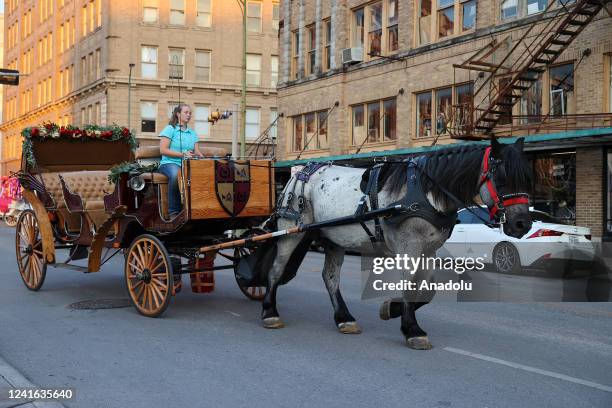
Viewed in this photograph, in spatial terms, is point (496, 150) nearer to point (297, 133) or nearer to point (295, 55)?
point (297, 133)

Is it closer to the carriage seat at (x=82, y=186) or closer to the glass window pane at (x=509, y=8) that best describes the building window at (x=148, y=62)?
the glass window pane at (x=509, y=8)

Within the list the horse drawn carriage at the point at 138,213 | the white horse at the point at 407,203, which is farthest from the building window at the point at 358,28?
the white horse at the point at 407,203

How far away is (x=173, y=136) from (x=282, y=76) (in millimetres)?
23941

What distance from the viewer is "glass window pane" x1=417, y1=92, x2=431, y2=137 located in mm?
24078

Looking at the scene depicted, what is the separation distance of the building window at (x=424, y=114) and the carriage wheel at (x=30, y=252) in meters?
16.2

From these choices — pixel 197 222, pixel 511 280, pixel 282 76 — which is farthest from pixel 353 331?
pixel 282 76

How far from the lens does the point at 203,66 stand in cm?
4984

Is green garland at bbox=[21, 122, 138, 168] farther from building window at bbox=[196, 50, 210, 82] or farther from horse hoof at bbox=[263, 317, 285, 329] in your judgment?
building window at bbox=[196, 50, 210, 82]

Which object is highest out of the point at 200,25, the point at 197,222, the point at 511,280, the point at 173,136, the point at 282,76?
the point at 200,25

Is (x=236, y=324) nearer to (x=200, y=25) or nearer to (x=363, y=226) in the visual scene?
(x=363, y=226)

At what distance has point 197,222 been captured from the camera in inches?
330

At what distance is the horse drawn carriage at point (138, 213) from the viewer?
806cm

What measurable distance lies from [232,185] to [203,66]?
43234mm

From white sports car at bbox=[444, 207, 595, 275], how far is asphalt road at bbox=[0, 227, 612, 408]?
166 inches
